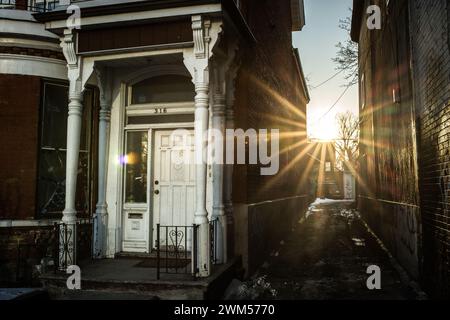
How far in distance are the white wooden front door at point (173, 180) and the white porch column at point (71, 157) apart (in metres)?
1.67

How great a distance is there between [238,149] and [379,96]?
6.29 metres

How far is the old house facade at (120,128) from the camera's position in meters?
6.32

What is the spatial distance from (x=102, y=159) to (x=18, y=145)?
1.50m

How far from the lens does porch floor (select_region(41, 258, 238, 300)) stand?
541cm

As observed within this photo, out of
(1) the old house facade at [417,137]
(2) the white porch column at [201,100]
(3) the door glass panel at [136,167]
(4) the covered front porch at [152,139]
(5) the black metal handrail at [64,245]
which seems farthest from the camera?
(3) the door glass panel at [136,167]

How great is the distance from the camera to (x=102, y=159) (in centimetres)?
764

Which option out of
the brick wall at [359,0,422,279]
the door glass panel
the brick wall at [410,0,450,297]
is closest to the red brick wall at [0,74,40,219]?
the door glass panel

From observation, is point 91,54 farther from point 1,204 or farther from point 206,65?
point 1,204

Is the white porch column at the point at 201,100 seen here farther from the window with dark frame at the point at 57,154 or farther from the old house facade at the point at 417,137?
the old house facade at the point at 417,137

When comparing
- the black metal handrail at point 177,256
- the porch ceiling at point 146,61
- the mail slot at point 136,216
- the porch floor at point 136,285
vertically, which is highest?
the porch ceiling at point 146,61

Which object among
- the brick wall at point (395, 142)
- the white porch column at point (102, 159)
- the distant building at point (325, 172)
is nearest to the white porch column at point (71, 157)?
the white porch column at point (102, 159)

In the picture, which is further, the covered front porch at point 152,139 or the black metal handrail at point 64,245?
the black metal handrail at point 64,245

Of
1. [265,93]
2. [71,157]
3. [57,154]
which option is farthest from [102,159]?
[265,93]

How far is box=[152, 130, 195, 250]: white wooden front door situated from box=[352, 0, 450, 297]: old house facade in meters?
4.08
